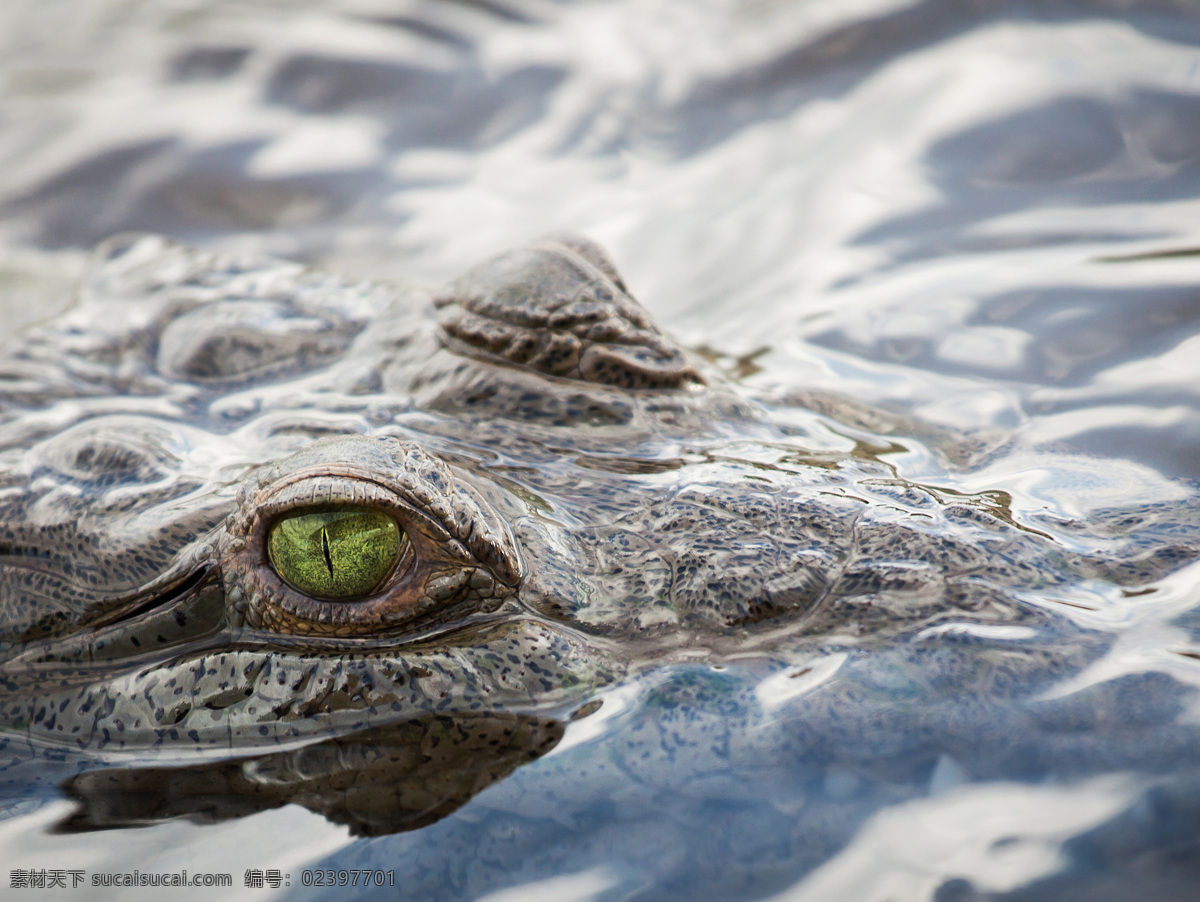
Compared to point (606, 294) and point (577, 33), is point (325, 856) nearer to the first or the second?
point (606, 294)

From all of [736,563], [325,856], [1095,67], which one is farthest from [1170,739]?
[1095,67]

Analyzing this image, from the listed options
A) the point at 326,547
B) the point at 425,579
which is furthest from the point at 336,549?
the point at 425,579

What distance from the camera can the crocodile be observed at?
2322mm

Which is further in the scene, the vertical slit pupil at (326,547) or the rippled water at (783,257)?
the vertical slit pupil at (326,547)

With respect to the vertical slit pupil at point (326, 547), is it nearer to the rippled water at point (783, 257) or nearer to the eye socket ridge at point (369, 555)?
the eye socket ridge at point (369, 555)

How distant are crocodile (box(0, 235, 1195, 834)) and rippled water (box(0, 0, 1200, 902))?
9cm

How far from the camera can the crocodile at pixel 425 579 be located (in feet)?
7.62

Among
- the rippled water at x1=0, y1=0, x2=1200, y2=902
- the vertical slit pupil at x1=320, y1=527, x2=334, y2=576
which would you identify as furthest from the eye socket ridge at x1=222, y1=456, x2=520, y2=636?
the rippled water at x1=0, y1=0, x2=1200, y2=902

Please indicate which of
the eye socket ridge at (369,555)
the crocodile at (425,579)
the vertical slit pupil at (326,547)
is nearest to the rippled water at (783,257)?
the crocodile at (425,579)

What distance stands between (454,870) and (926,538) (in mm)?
1220

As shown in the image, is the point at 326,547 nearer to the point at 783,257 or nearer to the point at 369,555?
the point at 369,555

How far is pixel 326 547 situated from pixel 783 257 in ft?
10.6

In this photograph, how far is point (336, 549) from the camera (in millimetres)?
2338

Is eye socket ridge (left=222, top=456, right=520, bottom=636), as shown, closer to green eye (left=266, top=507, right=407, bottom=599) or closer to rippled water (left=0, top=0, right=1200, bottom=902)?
green eye (left=266, top=507, right=407, bottom=599)
